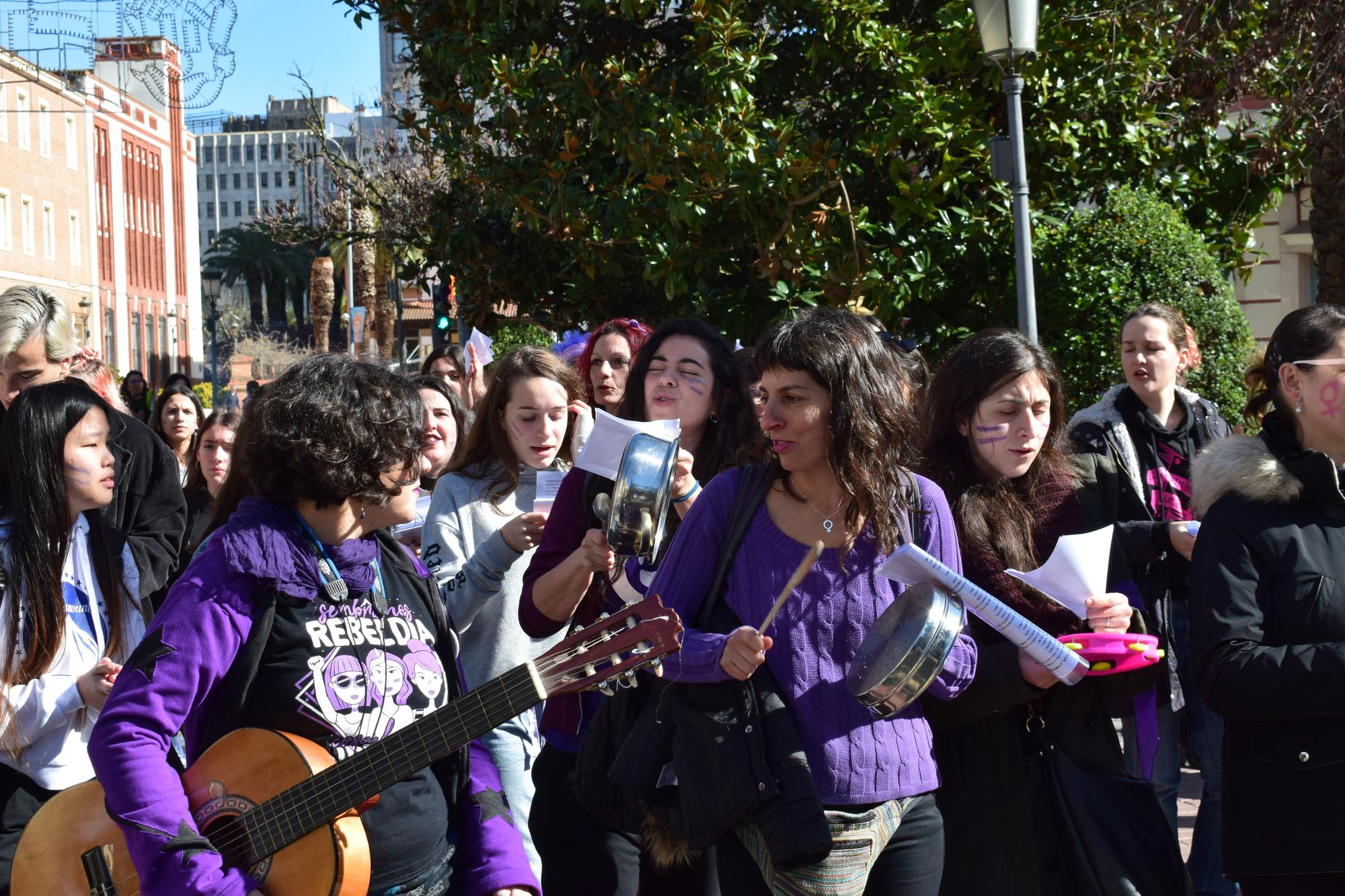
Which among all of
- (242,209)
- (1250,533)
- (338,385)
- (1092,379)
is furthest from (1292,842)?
(242,209)

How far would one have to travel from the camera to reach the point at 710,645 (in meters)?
2.71

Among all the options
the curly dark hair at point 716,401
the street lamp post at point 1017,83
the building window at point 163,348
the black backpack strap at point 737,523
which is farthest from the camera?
the building window at point 163,348

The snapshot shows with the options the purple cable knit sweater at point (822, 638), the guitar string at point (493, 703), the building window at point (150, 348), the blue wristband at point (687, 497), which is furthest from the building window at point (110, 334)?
the guitar string at point (493, 703)

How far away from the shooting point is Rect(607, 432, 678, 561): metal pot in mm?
2914

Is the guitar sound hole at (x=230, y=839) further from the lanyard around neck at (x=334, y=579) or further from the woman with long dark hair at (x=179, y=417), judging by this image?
the woman with long dark hair at (x=179, y=417)

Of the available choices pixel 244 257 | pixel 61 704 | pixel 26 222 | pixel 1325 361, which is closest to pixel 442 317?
pixel 61 704

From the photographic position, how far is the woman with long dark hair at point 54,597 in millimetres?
3277

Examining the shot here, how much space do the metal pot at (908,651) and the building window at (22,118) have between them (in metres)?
44.5

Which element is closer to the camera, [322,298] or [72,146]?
[72,146]

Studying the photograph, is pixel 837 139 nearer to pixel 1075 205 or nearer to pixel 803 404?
pixel 1075 205

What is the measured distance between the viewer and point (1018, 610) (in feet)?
11.1

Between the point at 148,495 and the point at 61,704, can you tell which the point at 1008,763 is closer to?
the point at 61,704

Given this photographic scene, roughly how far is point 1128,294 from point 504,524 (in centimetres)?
516

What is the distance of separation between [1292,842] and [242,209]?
502 feet
